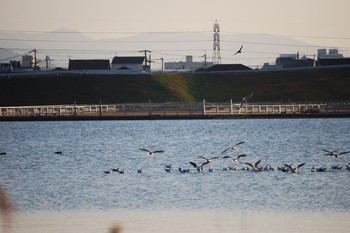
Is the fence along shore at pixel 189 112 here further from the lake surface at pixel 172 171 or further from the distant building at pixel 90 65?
the distant building at pixel 90 65

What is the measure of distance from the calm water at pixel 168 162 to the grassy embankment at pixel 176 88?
78.3ft

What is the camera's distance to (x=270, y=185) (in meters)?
37.6

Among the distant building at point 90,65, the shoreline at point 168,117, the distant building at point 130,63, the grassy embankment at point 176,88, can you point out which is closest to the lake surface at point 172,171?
the shoreline at point 168,117

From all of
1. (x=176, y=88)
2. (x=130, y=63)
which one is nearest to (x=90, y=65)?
(x=130, y=63)

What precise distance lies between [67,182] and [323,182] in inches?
413

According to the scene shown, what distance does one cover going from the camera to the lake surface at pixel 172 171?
32.4 m

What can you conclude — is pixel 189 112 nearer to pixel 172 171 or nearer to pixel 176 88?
pixel 176 88

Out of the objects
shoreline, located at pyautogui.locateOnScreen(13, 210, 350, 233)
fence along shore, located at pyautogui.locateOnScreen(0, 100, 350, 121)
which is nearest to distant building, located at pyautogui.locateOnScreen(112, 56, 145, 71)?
fence along shore, located at pyautogui.locateOnScreen(0, 100, 350, 121)

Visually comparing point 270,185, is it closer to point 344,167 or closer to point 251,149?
point 344,167

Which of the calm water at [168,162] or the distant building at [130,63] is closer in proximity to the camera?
the calm water at [168,162]

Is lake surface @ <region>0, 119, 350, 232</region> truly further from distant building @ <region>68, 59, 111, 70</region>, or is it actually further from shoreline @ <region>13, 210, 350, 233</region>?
distant building @ <region>68, 59, 111, 70</region>

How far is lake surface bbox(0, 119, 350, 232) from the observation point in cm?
3244

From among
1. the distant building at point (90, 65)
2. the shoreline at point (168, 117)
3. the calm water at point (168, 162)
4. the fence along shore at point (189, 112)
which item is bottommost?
the calm water at point (168, 162)

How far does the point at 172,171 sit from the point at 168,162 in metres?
6.88
